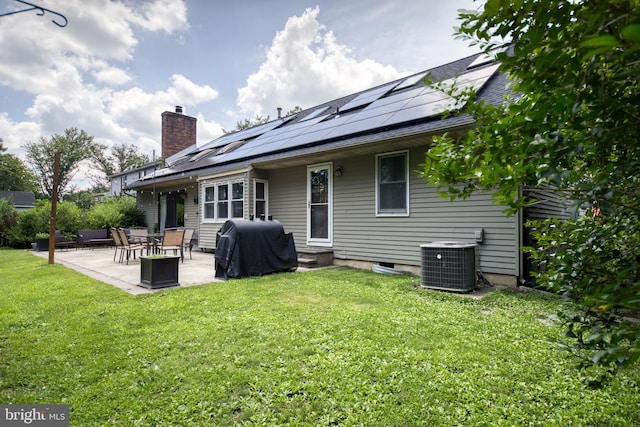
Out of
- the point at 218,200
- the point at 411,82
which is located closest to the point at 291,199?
the point at 218,200

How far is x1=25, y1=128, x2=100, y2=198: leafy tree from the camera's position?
37625 mm

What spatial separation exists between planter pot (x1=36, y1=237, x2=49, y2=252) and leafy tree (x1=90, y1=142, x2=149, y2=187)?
3286 centimetres

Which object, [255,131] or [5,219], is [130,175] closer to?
[5,219]

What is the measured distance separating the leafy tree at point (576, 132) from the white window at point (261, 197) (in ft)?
28.3

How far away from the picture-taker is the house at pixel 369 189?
18.9 feet

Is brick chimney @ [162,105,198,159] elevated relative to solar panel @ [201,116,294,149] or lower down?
elevated

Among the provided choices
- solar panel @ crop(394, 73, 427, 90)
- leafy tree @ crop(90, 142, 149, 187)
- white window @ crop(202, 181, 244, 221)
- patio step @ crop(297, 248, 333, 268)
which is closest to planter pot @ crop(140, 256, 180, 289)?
patio step @ crop(297, 248, 333, 268)

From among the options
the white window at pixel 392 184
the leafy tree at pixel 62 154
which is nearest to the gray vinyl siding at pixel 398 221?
the white window at pixel 392 184

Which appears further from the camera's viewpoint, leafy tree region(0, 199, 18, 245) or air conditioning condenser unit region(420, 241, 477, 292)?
leafy tree region(0, 199, 18, 245)

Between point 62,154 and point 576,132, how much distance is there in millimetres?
47144

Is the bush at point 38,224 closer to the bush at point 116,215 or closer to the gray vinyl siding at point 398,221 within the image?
the bush at point 116,215

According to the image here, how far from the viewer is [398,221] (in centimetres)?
693

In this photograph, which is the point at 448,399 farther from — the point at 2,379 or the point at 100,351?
the point at 2,379

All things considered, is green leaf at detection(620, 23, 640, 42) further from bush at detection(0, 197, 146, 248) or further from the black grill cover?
bush at detection(0, 197, 146, 248)
